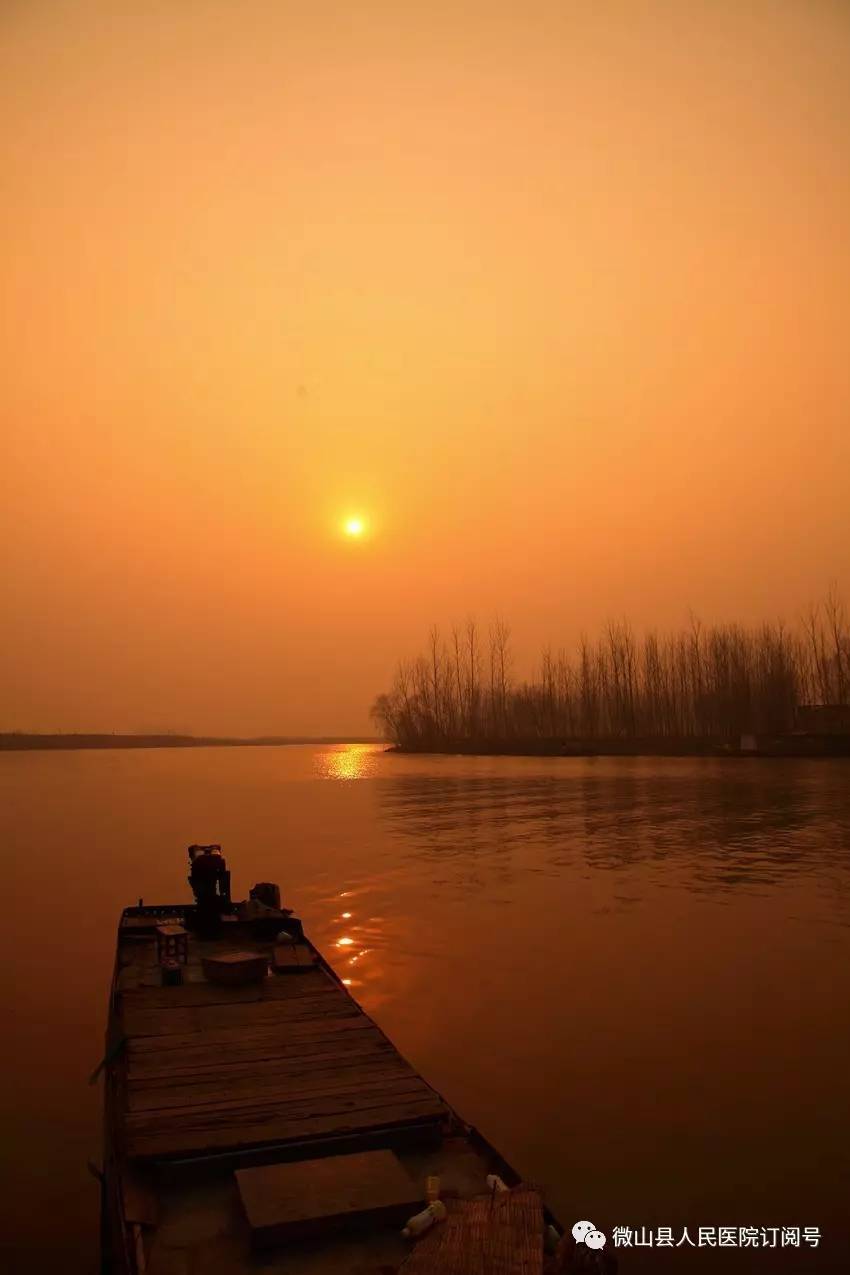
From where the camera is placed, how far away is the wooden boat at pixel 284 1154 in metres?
5.52

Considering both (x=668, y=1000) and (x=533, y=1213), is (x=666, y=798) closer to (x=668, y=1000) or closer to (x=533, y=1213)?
(x=668, y=1000)

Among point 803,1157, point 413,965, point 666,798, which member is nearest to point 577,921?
point 413,965

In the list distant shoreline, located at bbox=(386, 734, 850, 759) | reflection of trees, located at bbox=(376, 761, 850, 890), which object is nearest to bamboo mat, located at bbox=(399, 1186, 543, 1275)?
reflection of trees, located at bbox=(376, 761, 850, 890)

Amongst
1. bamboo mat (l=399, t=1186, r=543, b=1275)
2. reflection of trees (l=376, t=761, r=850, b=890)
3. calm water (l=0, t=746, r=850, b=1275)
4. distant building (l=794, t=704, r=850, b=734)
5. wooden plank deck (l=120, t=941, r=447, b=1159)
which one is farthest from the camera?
distant building (l=794, t=704, r=850, b=734)

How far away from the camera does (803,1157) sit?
29.5 ft

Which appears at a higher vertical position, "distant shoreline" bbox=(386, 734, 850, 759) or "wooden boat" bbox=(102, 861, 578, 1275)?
"distant shoreline" bbox=(386, 734, 850, 759)

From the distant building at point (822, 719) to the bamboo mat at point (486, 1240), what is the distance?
293 ft

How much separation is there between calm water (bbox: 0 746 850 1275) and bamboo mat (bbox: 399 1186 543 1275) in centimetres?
231

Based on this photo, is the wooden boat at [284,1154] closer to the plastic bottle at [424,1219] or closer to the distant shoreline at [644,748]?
the plastic bottle at [424,1219]

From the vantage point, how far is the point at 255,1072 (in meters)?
8.42

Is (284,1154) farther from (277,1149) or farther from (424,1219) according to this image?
(424,1219)

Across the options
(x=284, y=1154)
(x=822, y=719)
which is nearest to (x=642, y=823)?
(x=284, y=1154)

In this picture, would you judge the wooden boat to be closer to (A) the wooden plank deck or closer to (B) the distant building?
(A) the wooden plank deck

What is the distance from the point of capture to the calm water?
28.3 ft
